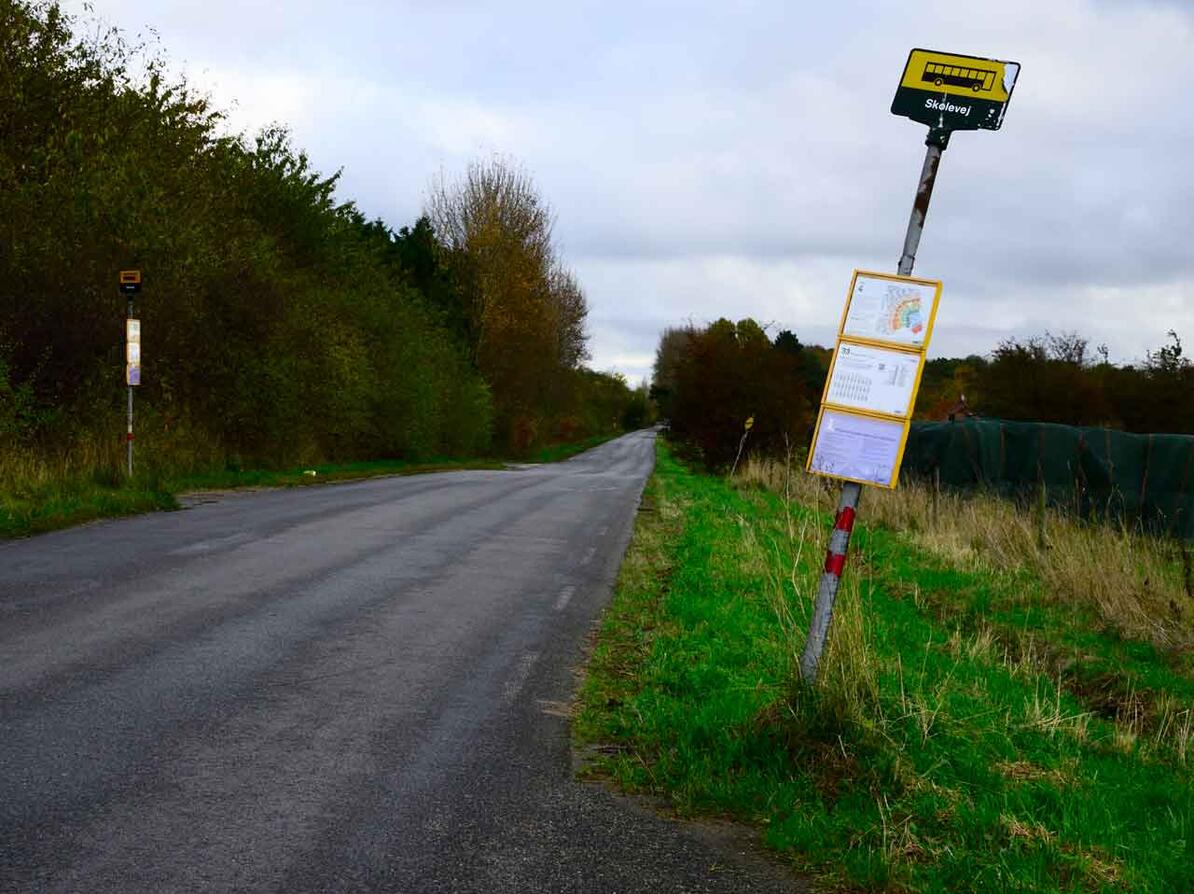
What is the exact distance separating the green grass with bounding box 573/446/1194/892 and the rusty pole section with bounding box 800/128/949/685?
9cm

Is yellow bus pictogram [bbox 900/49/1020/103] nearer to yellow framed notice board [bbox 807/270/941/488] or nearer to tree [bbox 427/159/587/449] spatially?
yellow framed notice board [bbox 807/270/941/488]

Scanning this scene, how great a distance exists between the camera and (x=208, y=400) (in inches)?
1004

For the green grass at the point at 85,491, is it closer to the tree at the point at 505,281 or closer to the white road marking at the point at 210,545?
the white road marking at the point at 210,545

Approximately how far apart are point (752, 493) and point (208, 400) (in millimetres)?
13144

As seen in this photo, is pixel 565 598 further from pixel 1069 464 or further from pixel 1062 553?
pixel 1069 464

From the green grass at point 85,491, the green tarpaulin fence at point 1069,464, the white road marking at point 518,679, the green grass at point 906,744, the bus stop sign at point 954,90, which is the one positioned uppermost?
the bus stop sign at point 954,90

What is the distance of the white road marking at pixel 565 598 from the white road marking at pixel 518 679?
6.83ft

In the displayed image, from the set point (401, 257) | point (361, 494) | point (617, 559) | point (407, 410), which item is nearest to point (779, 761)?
point (617, 559)

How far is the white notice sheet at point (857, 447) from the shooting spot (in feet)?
18.6

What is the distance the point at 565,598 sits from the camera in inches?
424

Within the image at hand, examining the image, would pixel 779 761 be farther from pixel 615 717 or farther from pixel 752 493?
pixel 752 493

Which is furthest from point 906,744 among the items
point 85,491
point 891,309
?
point 85,491

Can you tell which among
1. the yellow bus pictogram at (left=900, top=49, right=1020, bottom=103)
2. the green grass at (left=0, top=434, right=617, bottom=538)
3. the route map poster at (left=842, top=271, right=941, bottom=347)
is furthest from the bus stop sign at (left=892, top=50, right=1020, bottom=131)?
the green grass at (left=0, top=434, right=617, bottom=538)

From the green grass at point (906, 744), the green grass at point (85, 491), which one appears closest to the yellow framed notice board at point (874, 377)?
the green grass at point (906, 744)
